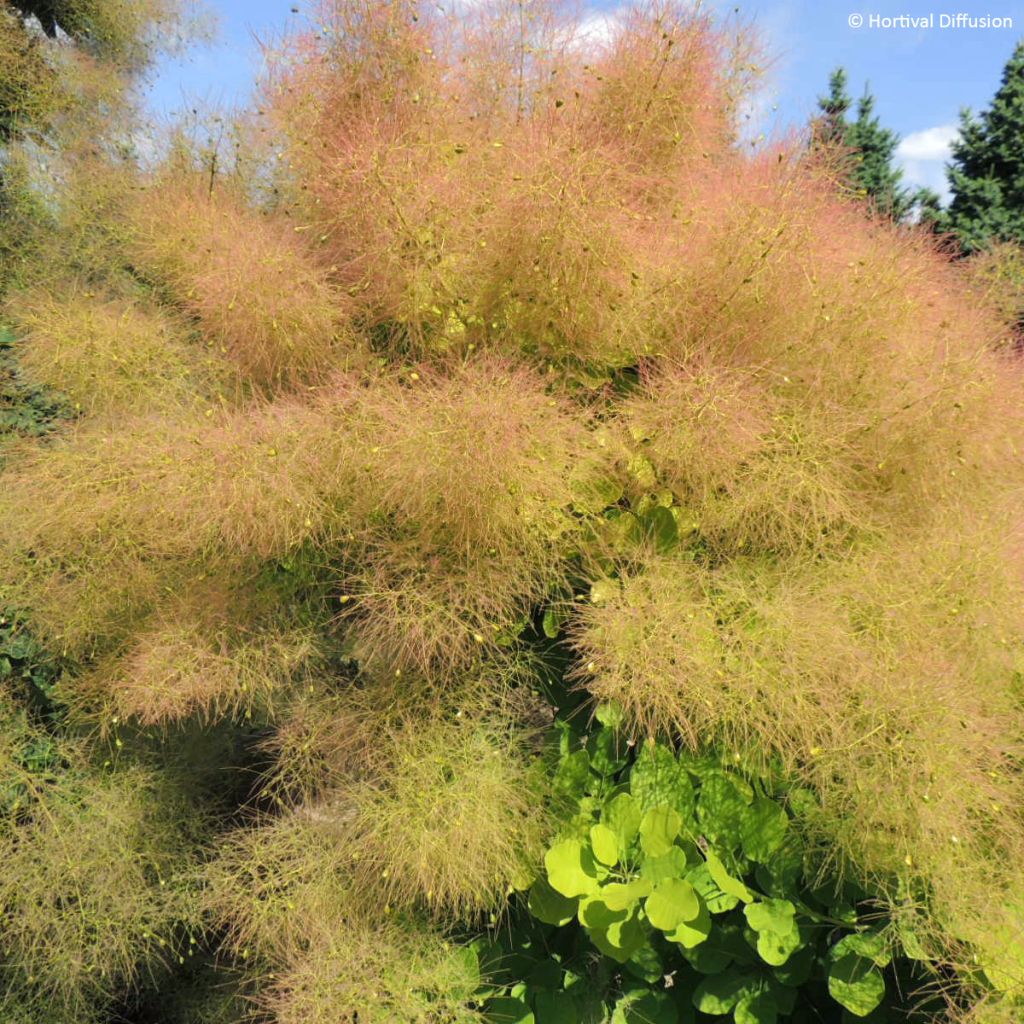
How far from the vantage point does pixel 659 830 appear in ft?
4.67

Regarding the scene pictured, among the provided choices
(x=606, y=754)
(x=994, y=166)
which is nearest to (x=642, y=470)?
(x=606, y=754)

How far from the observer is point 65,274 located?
9.31ft

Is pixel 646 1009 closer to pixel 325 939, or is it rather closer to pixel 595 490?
pixel 325 939

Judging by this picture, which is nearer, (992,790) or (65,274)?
(992,790)

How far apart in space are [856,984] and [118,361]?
2.01m

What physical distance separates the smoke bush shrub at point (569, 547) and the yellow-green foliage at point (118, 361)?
0.12 ft

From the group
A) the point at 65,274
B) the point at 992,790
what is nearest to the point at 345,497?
the point at 992,790

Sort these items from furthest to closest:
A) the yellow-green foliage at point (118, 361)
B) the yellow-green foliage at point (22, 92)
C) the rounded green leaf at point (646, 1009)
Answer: the yellow-green foliage at point (22, 92), the yellow-green foliage at point (118, 361), the rounded green leaf at point (646, 1009)

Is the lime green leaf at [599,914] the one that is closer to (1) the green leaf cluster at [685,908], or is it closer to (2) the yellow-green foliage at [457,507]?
(1) the green leaf cluster at [685,908]

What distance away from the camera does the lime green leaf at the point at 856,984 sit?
1368 mm

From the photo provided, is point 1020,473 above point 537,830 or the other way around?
above

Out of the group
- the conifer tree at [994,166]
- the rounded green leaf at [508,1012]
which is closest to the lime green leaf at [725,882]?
the rounded green leaf at [508,1012]

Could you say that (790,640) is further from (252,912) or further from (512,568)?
(252,912)

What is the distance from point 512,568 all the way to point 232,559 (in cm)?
60
